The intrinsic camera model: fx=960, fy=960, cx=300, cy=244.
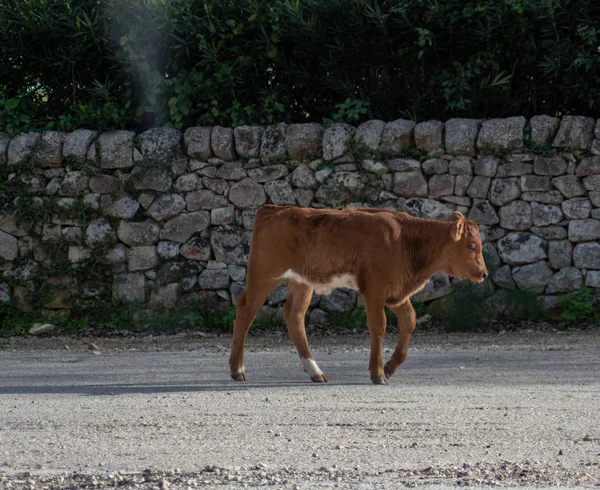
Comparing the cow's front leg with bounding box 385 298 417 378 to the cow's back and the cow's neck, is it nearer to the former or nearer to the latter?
the cow's neck

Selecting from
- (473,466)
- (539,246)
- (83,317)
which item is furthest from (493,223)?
(473,466)

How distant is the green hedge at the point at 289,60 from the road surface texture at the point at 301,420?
3.91 m

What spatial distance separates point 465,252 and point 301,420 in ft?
8.55

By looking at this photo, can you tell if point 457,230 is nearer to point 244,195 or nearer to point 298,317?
point 298,317

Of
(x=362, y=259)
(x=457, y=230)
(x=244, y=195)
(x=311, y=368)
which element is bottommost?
(x=311, y=368)

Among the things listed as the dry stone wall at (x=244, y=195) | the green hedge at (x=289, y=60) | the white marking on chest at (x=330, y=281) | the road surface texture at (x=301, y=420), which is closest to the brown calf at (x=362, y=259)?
the white marking on chest at (x=330, y=281)

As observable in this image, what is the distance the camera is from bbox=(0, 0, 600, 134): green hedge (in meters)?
12.5

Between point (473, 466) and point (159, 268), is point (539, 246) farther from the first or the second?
point (473, 466)

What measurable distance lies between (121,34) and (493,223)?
227 inches

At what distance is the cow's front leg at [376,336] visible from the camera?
322 inches

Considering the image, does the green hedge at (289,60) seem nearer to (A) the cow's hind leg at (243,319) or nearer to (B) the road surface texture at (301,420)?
(B) the road surface texture at (301,420)

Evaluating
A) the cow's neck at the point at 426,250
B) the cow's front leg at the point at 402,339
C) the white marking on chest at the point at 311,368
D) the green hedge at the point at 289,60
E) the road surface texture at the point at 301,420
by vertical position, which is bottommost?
the road surface texture at the point at 301,420

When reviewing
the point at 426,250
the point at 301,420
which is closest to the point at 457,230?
the point at 426,250

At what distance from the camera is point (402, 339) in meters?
8.41
